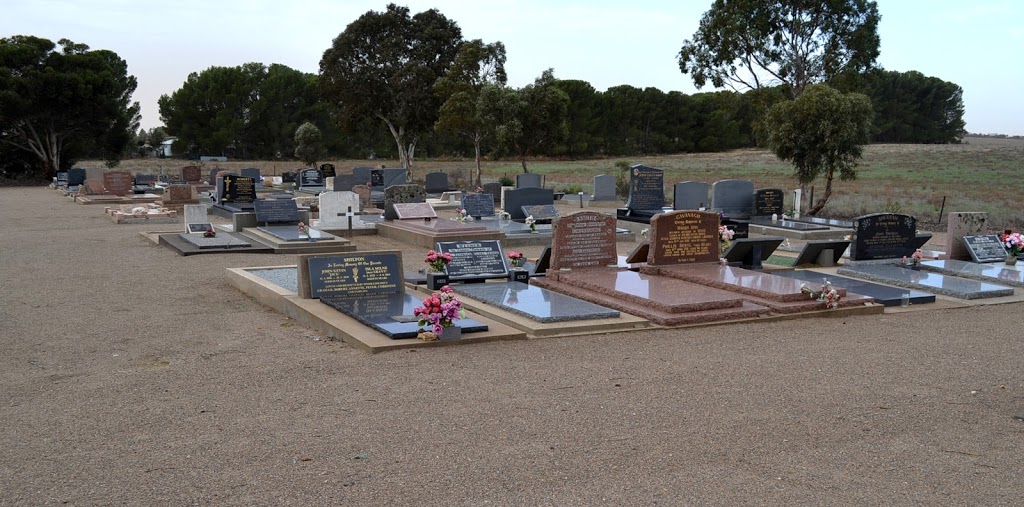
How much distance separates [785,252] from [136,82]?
48256mm

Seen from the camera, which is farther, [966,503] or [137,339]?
[137,339]

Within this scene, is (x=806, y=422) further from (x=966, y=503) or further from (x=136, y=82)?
(x=136, y=82)

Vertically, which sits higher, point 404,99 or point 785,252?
point 404,99

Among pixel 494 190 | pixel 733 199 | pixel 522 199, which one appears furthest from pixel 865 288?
pixel 494 190

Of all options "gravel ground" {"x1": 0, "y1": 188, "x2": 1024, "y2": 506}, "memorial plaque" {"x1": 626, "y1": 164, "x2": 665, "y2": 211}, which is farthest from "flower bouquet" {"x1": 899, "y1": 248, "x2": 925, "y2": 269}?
"memorial plaque" {"x1": 626, "y1": 164, "x2": 665, "y2": 211}

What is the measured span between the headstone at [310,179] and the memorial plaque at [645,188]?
53.8 ft

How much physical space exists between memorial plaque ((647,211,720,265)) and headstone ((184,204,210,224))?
9876 mm

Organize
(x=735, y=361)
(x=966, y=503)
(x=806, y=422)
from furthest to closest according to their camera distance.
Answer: (x=735, y=361) → (x=806, y=422) → (x=966, y=503)

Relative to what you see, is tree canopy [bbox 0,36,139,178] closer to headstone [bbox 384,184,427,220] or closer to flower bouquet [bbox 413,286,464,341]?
headstone [bbox 384,184,427,220]

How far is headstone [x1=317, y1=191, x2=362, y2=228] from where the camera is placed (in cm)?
1911

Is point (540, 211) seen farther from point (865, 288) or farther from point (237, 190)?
point (865, 288)

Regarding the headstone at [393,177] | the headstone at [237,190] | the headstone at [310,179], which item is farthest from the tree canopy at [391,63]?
the headstone at [237,190]

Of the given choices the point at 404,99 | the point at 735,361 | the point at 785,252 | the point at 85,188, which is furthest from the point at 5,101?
the point at 735,361

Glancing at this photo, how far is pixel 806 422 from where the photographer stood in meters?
6.04
